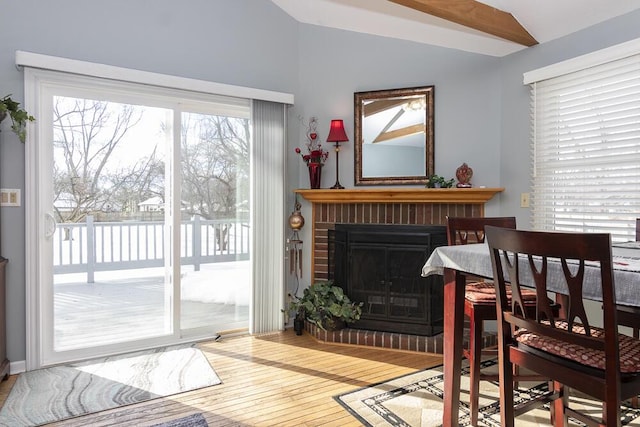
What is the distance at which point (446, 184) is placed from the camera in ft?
10.5

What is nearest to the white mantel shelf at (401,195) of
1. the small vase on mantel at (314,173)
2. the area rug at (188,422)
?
the small vase on mantel at (314,173)

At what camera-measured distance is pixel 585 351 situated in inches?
51.8

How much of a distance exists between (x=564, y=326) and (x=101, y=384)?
2.57 m

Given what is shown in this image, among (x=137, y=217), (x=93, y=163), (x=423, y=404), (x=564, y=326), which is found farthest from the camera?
(x=137, y=217)

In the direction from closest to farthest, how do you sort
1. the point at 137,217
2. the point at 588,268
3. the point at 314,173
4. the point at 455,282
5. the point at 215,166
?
the point at 588,268
the point at 455,282
the point at 137,217
the point at 215,166
the point at 314,173

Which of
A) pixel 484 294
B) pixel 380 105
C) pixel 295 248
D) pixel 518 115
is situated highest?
pixel 380 105

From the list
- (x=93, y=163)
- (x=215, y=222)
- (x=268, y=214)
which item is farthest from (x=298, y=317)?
(x=93, y=163)

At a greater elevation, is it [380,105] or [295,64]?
[295,64]

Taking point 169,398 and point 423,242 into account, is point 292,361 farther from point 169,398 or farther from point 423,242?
point 423,242

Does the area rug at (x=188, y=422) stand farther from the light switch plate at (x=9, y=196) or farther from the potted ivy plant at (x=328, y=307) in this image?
the light switch plate at (x=9, y=196)

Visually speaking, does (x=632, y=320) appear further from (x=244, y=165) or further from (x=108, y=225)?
(x=108, y=225)

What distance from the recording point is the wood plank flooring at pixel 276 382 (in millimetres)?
2069

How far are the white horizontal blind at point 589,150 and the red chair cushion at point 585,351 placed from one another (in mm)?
1378

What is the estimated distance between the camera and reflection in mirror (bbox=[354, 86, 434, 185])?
339 cm
